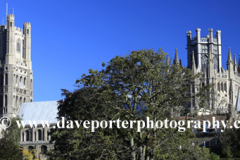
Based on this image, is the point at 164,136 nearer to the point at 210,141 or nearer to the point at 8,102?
the point at 210,141

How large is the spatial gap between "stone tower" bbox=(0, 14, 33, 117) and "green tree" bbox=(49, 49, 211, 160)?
94.7 metres

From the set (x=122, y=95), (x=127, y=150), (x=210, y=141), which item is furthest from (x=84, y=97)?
(x=210, y=141)

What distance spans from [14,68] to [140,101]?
332 ft

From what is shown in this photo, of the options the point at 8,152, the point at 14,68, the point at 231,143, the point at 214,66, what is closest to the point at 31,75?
the point at 14,68

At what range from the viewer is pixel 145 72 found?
35250 millimetres

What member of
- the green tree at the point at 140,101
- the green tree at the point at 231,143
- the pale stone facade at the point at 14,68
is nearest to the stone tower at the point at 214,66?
the pale stone facade at the point at 14,68

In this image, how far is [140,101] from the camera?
36469 mm

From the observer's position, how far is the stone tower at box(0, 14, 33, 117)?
130 meters

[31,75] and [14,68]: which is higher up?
[14,68]

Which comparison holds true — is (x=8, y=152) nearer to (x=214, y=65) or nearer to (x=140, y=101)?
(x=140, y=101)

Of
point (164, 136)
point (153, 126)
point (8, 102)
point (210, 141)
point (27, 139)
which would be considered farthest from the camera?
point (8, 102)

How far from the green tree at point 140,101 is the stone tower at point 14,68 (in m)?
94.7

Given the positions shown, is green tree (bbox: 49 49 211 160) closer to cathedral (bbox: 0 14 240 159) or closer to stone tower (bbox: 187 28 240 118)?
cathedral (bbox: 0 14 240 159)

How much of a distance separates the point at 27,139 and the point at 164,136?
8849 cm
